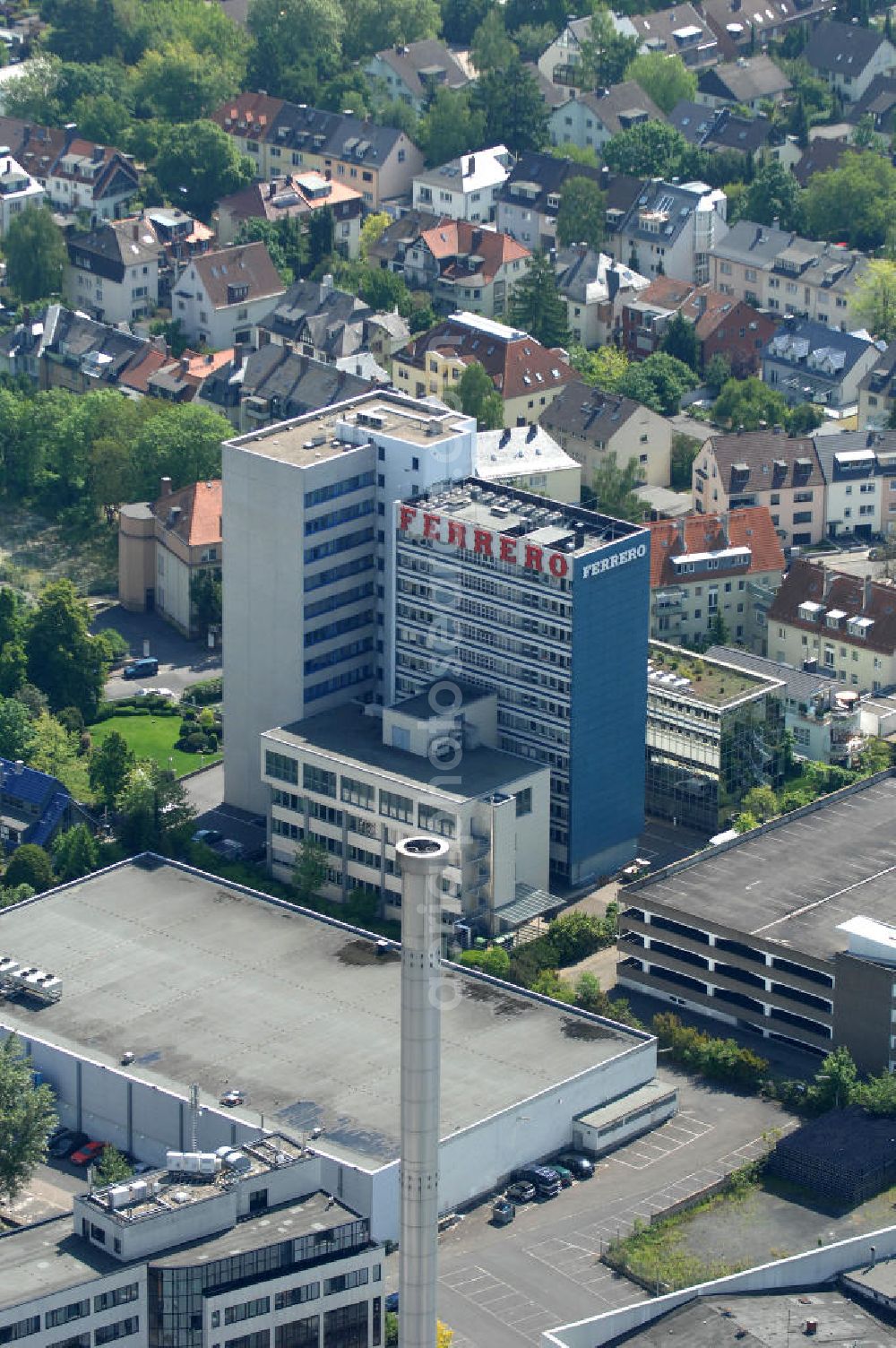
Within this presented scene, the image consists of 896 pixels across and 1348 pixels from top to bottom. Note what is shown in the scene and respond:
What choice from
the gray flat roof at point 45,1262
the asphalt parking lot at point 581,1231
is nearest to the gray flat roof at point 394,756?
the asphalt parking lot at point 581,1231

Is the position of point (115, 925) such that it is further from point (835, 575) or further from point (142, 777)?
point (835, 575)

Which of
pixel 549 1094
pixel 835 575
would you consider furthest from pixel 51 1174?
pixel 835 575

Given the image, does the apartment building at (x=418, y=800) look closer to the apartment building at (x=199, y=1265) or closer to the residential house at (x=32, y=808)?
the residential house at (x=32, y=808)

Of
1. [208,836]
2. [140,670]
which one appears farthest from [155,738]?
[208,836]

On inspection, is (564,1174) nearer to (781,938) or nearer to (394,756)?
(781,938)

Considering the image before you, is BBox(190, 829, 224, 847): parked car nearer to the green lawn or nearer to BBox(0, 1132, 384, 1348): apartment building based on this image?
the green lawn
